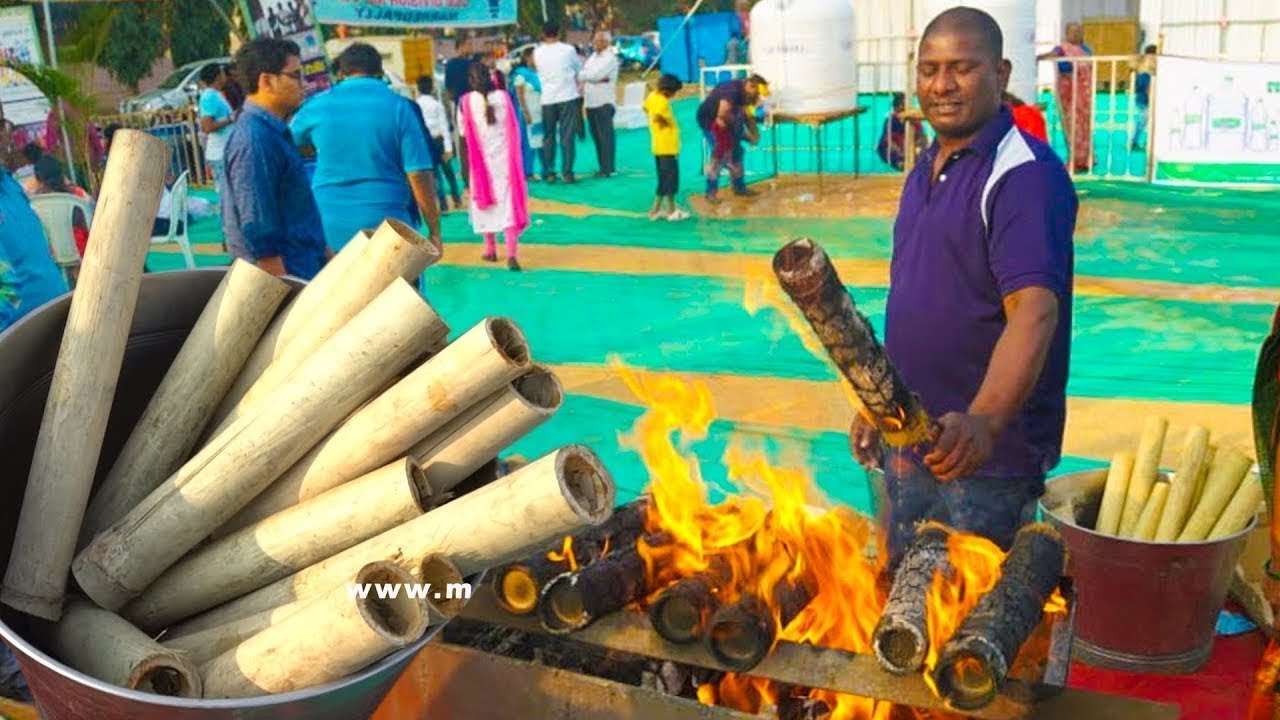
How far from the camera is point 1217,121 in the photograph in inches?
480

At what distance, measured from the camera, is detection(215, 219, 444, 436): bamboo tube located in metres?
1.67

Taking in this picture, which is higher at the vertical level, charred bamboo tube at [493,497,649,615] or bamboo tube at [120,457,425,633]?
bamboo tube at [120,457,425,633]

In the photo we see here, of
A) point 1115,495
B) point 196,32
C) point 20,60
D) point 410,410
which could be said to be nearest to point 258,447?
point 410,410

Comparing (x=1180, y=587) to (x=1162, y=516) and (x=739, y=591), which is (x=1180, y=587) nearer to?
(x=1162, y=516)

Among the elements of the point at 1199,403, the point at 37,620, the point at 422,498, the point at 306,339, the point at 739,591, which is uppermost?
the point at 306,339

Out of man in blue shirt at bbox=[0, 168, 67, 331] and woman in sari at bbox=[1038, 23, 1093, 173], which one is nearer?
man in blue shirt at bbox=[0, 168, 67, 331]

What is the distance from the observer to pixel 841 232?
39.7 ft

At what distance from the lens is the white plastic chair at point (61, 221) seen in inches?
325

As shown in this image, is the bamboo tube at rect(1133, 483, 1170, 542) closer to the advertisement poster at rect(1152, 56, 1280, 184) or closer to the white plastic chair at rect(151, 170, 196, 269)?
the white plastic chair at rect(151, 170, 196, 269)

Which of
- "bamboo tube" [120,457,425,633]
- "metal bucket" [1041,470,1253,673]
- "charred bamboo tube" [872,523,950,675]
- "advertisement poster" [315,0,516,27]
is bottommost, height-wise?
"metal bucket" [1041,470,1253,673]

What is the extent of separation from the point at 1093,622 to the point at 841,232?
845 cm

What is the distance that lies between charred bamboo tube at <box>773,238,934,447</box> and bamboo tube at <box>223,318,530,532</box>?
2.85ft

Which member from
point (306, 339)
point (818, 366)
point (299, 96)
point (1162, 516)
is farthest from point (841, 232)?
point (306, 339)

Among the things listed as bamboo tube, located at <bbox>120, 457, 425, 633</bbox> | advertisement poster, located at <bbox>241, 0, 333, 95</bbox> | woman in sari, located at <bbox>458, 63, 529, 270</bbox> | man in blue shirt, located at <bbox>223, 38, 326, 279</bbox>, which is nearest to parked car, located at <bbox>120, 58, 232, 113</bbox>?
advertisement poster, located at <bbox>241, 0, 333, 95</bbox>
